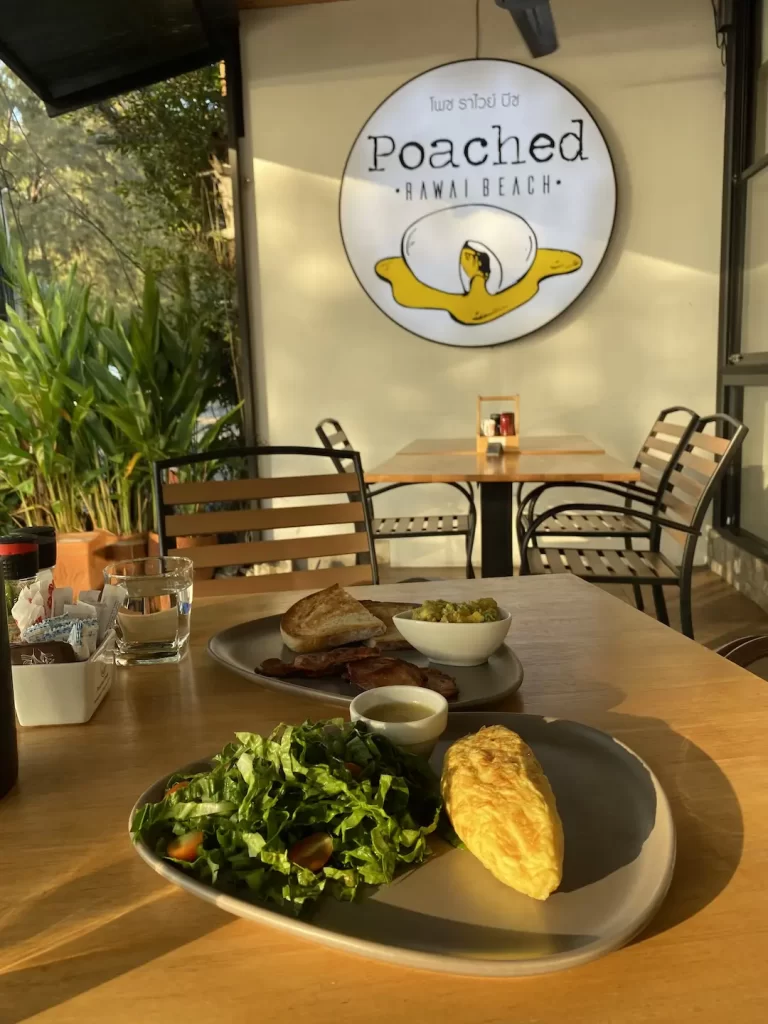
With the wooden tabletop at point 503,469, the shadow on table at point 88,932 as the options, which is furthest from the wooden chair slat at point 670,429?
the shadow on table at point 88,932

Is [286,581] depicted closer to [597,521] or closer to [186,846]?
[186,846]

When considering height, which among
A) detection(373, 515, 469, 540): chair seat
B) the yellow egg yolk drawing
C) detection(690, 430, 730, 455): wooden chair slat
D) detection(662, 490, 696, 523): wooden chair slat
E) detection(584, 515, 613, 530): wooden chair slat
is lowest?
detection(373, 515, 469, 540): chair seat

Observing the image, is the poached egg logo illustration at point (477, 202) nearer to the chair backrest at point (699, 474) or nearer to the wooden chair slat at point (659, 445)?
the wooden chair slat at point (659, 445)

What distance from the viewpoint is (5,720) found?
67cm

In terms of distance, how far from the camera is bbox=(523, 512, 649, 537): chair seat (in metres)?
2.85

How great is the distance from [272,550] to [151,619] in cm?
70

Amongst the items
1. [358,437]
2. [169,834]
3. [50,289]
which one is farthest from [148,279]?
[169,834]

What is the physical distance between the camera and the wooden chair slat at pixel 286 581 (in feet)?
5.29

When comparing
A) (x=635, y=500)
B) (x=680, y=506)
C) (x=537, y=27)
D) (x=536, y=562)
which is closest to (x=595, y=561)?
(x=536, y=562)

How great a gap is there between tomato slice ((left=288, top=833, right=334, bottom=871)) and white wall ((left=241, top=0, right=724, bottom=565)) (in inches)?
142

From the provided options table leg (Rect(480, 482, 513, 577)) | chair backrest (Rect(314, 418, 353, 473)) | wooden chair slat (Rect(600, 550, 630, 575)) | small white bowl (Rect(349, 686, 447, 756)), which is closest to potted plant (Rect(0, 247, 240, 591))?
chair backrest (Rect(314, 418, 353, 473))

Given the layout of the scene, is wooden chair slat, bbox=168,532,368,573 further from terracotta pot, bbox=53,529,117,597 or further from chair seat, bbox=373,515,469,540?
terracotta pot, bbox=53,529,117,597

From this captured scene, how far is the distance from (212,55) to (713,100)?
2448mm

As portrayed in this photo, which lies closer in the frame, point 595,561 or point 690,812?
point 690,812
